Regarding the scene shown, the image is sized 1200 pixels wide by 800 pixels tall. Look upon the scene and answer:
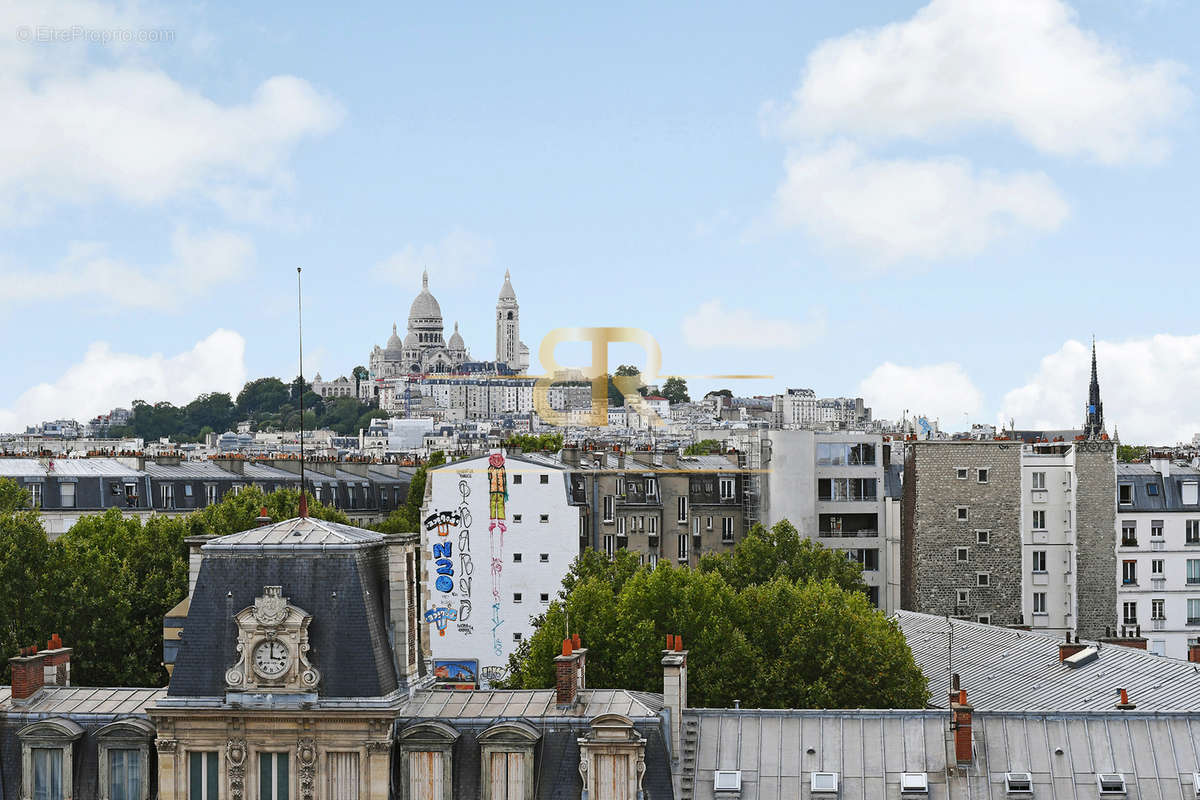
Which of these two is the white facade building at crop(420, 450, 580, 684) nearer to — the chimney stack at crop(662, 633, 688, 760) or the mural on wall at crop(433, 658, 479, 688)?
the mural on wall at crop(433, 658, 479, 688)

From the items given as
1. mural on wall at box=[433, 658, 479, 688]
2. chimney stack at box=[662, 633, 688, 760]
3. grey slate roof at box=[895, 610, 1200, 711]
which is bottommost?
mural on wall at box=[433, 658, 479, 688]

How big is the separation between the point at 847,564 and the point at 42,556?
33.5 meters

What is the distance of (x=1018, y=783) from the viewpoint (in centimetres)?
3372

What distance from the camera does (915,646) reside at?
63031mm

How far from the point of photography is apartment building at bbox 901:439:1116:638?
267ft

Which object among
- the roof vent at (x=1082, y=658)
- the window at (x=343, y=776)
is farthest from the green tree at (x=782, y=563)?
the window at (x=343, y=776)

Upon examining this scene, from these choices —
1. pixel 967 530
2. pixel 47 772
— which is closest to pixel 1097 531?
pixel 967 530

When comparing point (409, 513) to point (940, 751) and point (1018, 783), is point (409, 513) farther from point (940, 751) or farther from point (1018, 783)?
point (1018, 783)

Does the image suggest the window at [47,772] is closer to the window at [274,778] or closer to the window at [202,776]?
the window at [202,776]

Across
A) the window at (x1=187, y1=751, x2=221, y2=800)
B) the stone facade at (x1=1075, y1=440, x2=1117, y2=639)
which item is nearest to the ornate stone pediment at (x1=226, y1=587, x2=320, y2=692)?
the window at (x1=187, y1=751, x2=221, y2=800)

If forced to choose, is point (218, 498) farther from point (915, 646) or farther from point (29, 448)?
point (29, 448)

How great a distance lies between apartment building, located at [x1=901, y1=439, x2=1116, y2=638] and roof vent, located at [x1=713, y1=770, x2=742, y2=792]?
48.6 meters

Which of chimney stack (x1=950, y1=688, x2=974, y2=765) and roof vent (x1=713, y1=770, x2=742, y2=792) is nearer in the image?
roof vent (x1=713, y1=770, x2=742, y2=792)

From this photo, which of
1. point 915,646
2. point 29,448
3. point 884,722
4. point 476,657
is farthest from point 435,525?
point 29,448
